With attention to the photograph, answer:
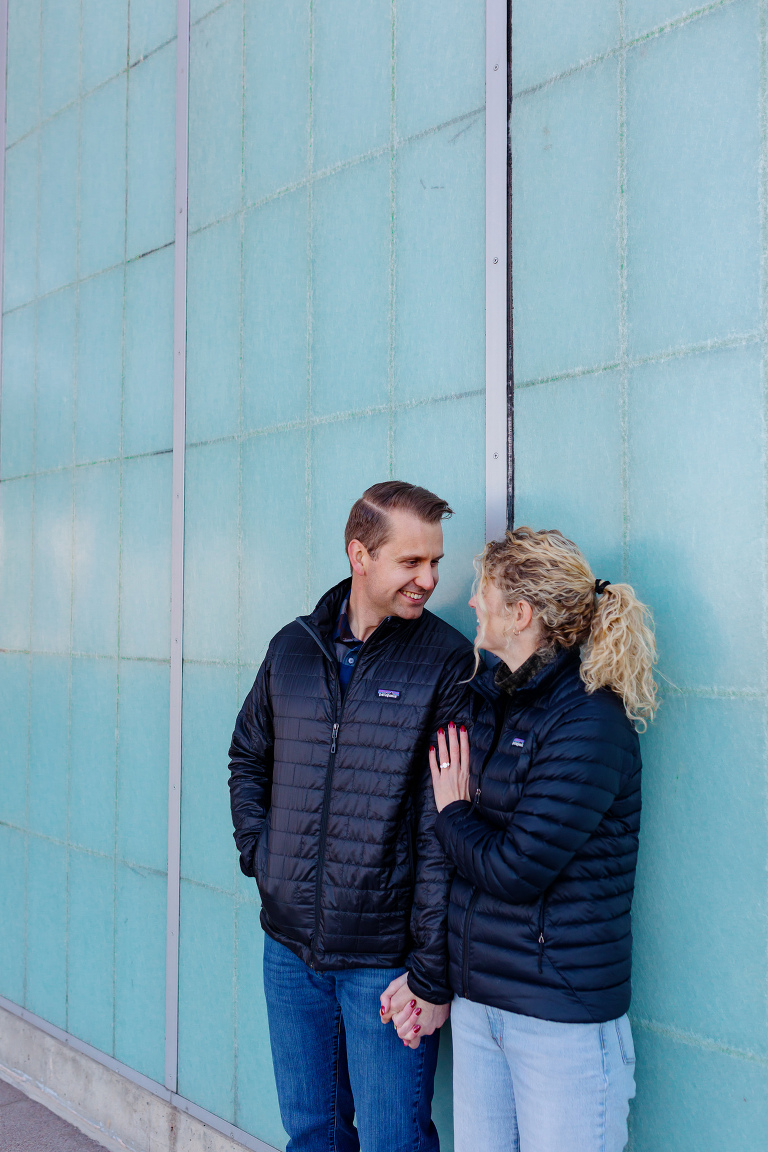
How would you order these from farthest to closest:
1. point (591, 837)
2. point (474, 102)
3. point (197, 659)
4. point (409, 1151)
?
point (197, 659), point (474, 102), point (409, 1151), point (591, 837)

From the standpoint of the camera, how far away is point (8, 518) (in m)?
4.42

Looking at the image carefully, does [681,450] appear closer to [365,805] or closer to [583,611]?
[583,611]

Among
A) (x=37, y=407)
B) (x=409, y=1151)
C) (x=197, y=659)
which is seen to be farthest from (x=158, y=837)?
(x=37, y=407)

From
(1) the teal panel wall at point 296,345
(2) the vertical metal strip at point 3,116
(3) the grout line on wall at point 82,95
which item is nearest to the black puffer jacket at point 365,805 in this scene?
(1) the teal panel wall at point 296,345

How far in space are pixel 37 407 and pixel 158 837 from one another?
194cm

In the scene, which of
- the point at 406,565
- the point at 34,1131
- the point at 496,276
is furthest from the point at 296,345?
the point at 34,1131

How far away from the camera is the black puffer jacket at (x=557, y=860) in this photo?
1700 millimetres

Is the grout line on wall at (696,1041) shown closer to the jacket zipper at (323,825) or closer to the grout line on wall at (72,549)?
the jacket zipper at (323,825)

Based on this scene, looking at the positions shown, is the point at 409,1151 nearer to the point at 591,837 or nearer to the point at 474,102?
the point at 591,837

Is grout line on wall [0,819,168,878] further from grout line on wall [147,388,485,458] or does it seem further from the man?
grout line on wall [147,388,485,458]

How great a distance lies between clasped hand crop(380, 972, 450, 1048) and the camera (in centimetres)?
202

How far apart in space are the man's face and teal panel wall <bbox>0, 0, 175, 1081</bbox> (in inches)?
57.0

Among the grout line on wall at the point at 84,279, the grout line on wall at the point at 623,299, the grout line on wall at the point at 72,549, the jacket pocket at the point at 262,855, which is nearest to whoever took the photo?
the grout line on wall at the point at 623,299

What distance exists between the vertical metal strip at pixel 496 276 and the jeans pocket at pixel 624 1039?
107 cm
